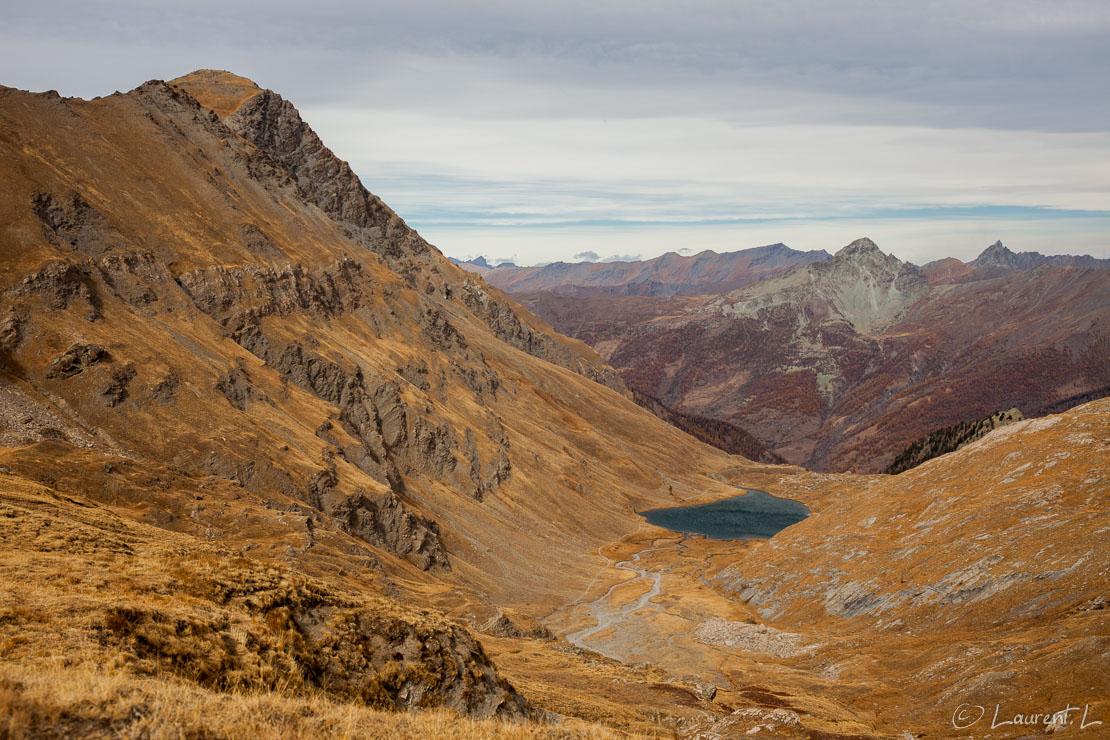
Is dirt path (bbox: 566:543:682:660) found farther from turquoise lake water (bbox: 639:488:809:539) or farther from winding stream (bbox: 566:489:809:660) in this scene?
turquoise lake water (bbox: 639:488:809:539)

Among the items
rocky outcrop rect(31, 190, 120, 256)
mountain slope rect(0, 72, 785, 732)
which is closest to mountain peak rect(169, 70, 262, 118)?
mountain slope rect(0, 72, 785, 732)

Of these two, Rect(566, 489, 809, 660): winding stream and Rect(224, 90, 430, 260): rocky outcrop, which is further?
Rect(224, 90, 430, 260): rocky outcrop

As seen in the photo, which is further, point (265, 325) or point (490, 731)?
point (265, 325)

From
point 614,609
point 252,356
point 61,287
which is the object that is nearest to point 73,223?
point 61,287

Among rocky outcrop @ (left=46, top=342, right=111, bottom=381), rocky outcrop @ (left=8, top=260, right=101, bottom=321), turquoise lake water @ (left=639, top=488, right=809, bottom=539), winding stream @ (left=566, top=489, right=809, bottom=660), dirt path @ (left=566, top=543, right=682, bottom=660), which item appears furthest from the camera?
turquoise lake water @ (left=639, top=488, right=809, bottom=539)

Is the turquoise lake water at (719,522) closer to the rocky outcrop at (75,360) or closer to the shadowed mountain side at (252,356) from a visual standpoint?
the shadowed mountain side at (252,356)

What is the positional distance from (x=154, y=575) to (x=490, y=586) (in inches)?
3164

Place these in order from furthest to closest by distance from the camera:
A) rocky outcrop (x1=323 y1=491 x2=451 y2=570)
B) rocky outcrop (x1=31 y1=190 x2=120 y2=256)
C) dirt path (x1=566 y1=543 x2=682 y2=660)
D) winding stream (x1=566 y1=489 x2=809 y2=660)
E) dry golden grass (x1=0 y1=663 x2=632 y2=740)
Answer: rocky outcrop (x1=31 y1=190 x2=120 y2=256) < rocky outcrop (x1=323 y1=491 x2=451 y2=570) < winding stream (x1=566 y1=489 x2=809 y2=660) < dirt path (x1=566 y1=543 x2=682 y2=660) < dry golden grass (x1=0 y1=663 x2=632 y2=740)

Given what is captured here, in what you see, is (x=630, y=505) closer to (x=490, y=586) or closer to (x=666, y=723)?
(x=490, y=586)

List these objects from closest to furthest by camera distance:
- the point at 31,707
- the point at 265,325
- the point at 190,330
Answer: the point at 31,707
the point at 190,330
the point at 265,325

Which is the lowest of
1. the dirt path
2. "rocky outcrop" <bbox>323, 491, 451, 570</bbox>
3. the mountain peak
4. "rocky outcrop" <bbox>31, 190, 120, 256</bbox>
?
the dirt path

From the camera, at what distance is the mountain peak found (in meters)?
185

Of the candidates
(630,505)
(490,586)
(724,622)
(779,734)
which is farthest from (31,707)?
(630,505)

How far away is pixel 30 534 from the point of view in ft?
92.5
